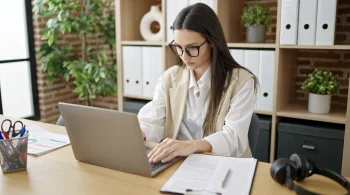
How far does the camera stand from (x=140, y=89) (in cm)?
291

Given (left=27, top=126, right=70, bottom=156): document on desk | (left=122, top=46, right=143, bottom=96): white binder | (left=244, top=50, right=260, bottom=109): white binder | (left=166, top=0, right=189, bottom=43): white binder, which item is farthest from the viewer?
(left=122, top=46, right=143, bottom=96): white binder

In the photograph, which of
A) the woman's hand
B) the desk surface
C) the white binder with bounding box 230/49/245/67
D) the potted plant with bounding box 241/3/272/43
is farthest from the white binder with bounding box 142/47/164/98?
the desk surface

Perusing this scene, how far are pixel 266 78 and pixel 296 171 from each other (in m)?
1.45

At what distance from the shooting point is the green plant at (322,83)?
229 cm

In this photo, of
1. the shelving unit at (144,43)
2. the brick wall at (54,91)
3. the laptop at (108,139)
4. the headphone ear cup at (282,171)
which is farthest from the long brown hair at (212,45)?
the brick wall at (54,91)

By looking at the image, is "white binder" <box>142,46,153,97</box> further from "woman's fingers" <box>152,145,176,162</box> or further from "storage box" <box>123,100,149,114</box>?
"woman's fingers" <box>152,145,176,162</box>

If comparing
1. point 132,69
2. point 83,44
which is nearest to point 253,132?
point 132,69

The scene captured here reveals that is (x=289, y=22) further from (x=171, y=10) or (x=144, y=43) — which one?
(x=144, y=43)

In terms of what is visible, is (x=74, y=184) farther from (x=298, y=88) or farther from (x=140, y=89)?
(x=298, y=88)

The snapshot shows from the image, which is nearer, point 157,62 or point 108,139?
point 108,139

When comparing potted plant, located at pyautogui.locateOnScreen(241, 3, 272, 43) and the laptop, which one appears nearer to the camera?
the laptop

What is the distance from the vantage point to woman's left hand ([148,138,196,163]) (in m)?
1.21

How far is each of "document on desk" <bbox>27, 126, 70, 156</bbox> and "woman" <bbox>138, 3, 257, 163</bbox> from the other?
362mm

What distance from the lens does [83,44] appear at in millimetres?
3516
